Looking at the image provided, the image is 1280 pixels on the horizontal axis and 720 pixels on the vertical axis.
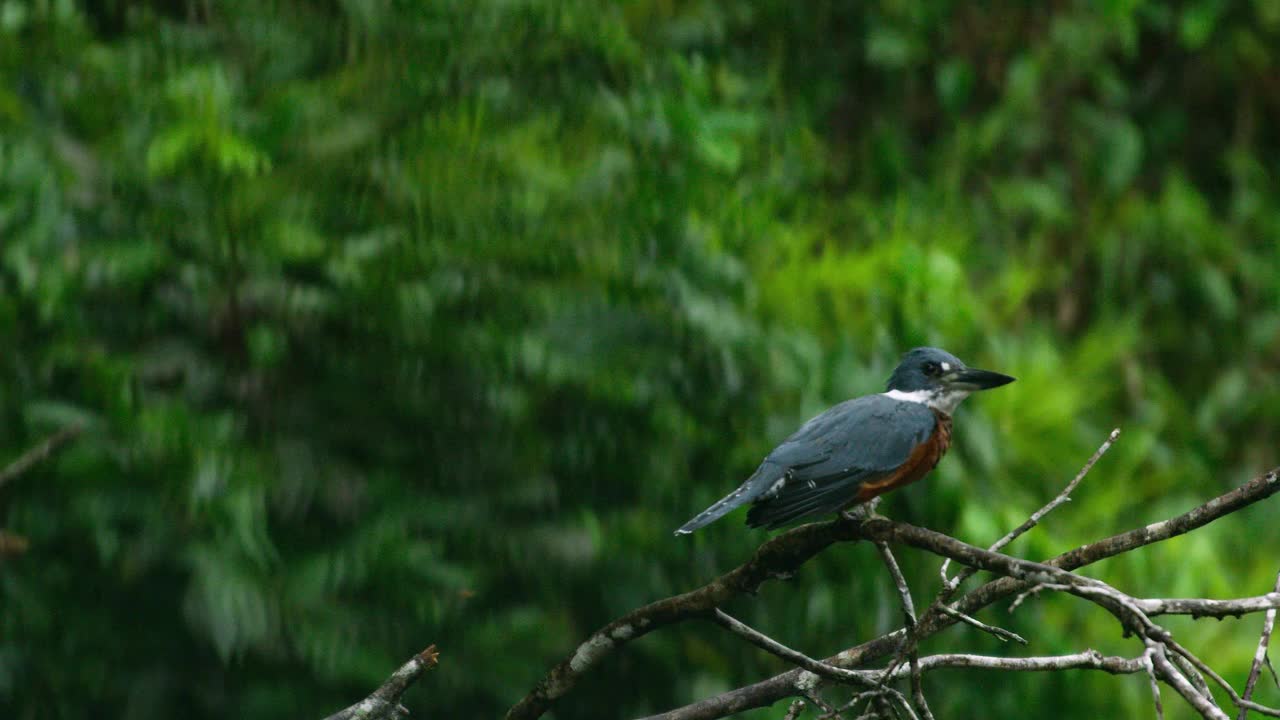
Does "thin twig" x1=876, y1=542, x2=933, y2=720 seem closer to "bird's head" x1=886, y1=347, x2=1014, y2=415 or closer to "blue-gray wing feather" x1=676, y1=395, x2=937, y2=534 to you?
"blue-gray wing feather" x1=676, y1=395, x2=937, y2=534

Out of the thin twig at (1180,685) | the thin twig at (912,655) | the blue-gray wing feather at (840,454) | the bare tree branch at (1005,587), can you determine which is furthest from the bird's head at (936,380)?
the thin twig at (1180,685)

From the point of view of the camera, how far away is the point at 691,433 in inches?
152

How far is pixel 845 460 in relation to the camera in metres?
2.48

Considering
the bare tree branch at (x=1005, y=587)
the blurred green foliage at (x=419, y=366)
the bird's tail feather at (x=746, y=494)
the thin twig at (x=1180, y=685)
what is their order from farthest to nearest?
the blurred green foliage at (x=419, y=366)
the bird's tail feather at (x=746, y=494)
the bare tree branch at (x=1005, y=587)
the thin twig at (x=1180, y=685)

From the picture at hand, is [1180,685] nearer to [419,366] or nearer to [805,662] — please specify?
[805,662]

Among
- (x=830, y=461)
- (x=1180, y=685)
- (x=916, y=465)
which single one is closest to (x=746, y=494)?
(x=830, y=461)

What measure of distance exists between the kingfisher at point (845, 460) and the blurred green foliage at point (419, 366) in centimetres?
109

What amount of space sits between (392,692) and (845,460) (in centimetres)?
85

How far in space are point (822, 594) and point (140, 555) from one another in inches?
68.0

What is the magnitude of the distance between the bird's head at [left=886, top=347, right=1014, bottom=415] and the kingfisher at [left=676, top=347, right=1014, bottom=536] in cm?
3

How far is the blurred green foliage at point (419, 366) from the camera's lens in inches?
137

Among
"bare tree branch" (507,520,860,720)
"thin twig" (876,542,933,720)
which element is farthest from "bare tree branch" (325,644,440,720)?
"thin twig" (876,542,933,720)

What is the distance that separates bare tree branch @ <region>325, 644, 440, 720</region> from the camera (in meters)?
2.15

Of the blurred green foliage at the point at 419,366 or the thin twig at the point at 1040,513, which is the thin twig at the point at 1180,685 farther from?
the blurred green foliage at the point at 419,366
